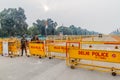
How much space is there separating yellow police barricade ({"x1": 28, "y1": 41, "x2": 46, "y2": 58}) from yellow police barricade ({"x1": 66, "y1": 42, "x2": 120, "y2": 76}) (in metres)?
3.32

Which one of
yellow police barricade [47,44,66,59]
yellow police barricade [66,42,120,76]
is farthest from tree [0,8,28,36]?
yellow police barricade [66,42,120,76]

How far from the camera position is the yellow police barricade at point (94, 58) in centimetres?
879

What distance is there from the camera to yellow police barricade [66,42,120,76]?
8.79 metres

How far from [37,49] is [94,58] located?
19.9ft

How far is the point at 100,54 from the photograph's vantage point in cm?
926

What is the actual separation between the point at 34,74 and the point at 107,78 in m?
3.35

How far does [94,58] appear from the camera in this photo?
952 centimetres

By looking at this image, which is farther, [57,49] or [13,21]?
[13,21]

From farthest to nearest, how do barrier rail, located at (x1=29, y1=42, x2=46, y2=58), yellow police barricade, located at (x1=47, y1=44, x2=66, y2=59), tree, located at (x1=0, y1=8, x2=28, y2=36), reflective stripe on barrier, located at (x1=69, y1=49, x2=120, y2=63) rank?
tree, located at (x1=0, y1=8, x2=28, y2=36), barrier rail, located at (x1=29, y1=42, x2=46, y2=58), yellow police barricade, located at (x1=47, y1=44, x2=66, y2=59), reflective stripe on barrier, located at (x1=69, y1=49, x2=120, y2=63)

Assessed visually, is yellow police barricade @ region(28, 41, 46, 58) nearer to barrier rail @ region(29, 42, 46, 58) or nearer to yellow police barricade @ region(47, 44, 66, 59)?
barrier rail @ region(29, 42, 46, 58)

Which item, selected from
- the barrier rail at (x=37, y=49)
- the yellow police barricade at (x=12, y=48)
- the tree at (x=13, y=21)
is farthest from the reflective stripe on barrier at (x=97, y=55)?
the tree at (x=13, y=21)

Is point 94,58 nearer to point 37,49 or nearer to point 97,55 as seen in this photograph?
point 97,55

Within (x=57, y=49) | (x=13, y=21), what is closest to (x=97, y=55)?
(x=57, y=49)

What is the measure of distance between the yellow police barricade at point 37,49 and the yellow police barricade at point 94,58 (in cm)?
332
